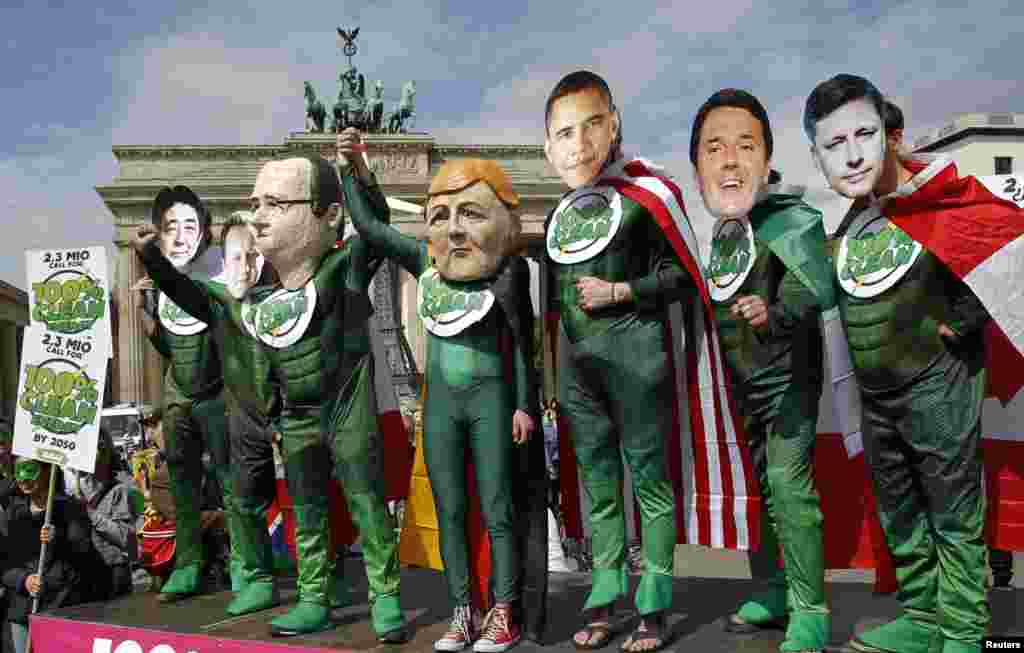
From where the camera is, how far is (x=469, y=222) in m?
3.81

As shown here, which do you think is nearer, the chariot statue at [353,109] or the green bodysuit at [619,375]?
the green bodysuit at [619,375]

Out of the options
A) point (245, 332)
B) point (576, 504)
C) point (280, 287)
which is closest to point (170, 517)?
point (245, 332)

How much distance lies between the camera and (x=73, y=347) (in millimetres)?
5090

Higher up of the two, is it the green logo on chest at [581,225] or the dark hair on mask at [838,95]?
the dark hair on mask at [838,95]

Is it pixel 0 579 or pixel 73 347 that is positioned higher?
pixel 73 347

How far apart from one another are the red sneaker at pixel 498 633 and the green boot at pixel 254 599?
1432mm

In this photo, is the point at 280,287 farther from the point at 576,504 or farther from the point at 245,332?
the point at 576,504

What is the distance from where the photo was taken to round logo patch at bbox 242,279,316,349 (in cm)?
407

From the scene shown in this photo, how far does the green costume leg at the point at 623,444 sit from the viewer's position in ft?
11.8

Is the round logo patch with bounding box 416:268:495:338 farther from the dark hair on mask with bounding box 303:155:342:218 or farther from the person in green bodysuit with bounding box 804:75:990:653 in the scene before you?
the person in green bodysuit with bounding box 804:75:990:653

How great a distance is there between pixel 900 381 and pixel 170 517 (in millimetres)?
4324

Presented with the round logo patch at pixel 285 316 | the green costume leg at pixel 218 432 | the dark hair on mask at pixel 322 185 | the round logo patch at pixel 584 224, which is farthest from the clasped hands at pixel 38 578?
the round logo patch at pixel 584 224

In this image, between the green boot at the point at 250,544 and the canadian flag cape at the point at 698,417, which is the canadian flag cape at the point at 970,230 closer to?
the canadian flag cape at the point at 698,417

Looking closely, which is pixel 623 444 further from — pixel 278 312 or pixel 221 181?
pixel 221 181
